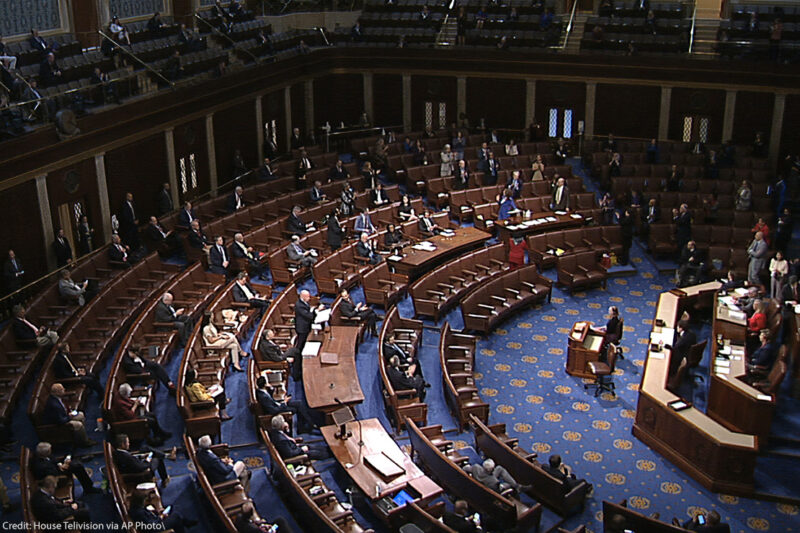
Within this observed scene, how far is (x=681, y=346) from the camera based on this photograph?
50.2ft

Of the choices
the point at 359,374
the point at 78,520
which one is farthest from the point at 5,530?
the point at 359,374

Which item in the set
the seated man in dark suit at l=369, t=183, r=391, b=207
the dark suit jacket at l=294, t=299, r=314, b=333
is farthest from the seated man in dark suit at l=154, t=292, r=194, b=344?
the seated man in dark suit at l=369, t=183, r=391, b=207

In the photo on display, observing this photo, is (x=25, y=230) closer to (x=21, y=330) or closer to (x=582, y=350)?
(x=21, y=330)

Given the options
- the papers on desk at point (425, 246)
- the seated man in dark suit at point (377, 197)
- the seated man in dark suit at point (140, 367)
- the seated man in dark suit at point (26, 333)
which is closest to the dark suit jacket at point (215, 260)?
the seated man in dark suit at point (26, 333)

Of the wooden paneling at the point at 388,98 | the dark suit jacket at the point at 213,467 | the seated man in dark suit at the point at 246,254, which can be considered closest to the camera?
the dark suit jacket at the point at 213,467

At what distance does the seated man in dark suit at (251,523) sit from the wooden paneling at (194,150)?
41.0 feet

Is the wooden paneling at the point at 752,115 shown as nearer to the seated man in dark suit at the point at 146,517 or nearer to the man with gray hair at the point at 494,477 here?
the man with gray hair at the point at 494,477

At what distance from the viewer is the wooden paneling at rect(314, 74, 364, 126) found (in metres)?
28.5

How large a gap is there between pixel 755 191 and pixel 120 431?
16330mm

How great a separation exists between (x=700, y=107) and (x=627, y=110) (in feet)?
6.85

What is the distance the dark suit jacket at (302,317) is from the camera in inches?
595

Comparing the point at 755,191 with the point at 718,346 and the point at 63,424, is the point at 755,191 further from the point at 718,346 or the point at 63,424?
the point at 63,424

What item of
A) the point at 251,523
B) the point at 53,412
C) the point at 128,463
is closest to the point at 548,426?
the point at 251,523

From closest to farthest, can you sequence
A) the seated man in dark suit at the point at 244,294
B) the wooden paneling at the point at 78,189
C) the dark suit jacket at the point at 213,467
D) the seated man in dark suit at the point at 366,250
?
the dark suit jacket at the point at 213,467, the seated man in dark suit at the point at 244,294, the wooden paneling at the point at 78,189, the seated man in dark suit at the point at 366,250
